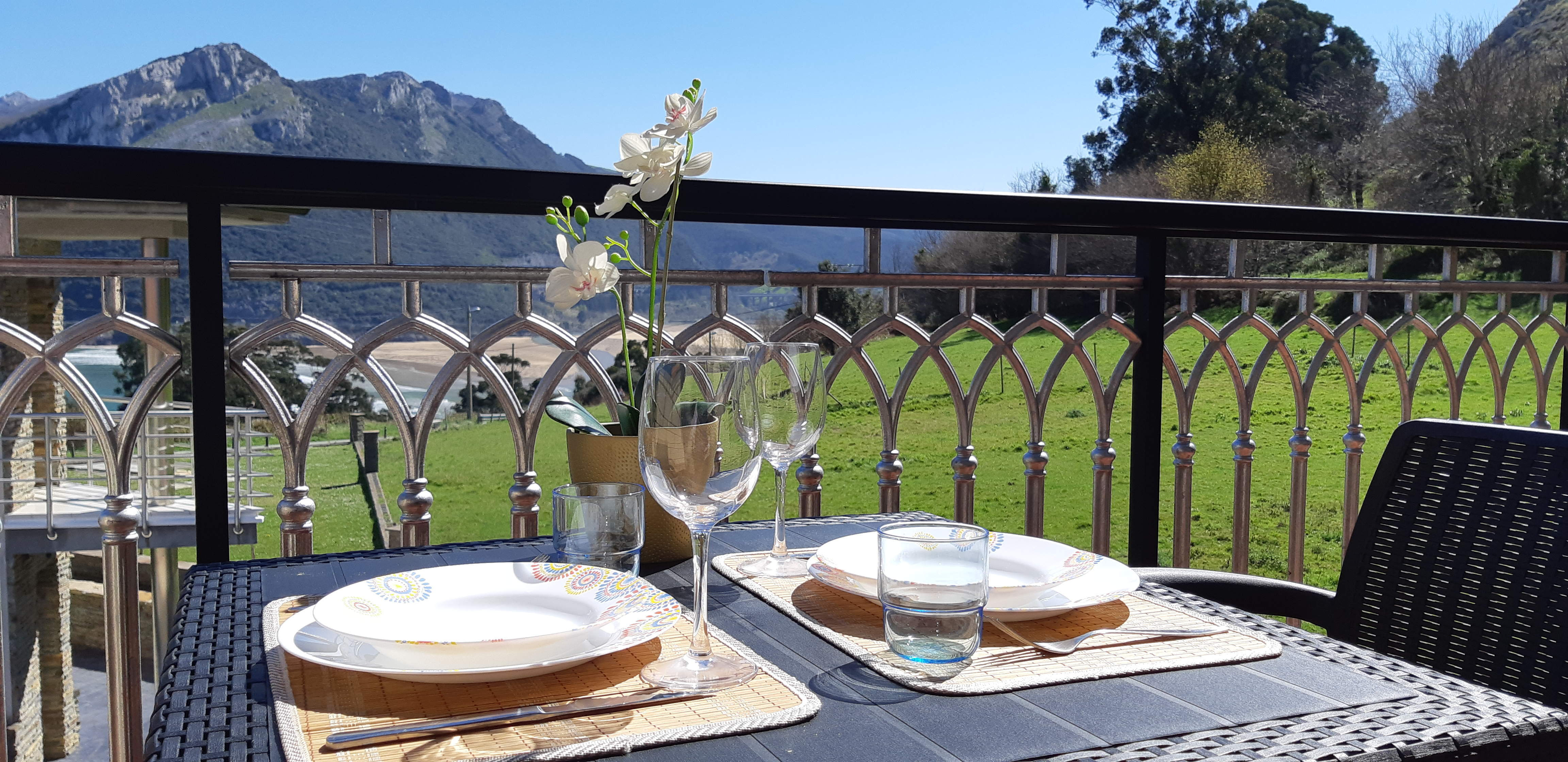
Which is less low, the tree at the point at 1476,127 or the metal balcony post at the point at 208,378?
the tree at the point at 1476,127

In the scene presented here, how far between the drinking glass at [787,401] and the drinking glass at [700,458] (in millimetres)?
31

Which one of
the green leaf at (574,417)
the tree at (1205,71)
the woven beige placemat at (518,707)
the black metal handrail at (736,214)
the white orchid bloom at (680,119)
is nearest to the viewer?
the woven beige placemat at (518,707)

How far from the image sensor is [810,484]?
1.69 metres

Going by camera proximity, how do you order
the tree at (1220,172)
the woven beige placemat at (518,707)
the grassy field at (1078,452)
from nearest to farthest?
the woven beige placemat at (518,707)
the grassy field at (1078,452)
the tree at (1220,172)

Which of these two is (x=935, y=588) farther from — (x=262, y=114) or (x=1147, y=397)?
(x=262, y=114)

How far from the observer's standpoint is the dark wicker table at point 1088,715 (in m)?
0.55

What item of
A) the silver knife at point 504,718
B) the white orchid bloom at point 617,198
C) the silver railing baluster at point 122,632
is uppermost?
the white orchid bloom at point 617,198

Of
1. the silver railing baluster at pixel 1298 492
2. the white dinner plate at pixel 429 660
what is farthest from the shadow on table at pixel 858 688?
the silver railing baluster at pixel 1298 492

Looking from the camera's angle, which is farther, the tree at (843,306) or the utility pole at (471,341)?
the tree at (843,306)

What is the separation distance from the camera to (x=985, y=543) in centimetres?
66

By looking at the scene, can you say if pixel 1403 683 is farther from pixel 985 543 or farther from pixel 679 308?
pixel 679 308

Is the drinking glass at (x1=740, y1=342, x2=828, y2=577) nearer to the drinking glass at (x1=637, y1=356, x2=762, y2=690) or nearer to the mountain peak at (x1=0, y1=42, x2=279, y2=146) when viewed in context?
the drinking glass at (x1=637, y1=356, x2=762, y2=690)

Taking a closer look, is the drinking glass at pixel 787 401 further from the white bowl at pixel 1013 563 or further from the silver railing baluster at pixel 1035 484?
the silver railing baluster at pixel 1035 484

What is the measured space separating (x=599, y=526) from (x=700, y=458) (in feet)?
0.66
